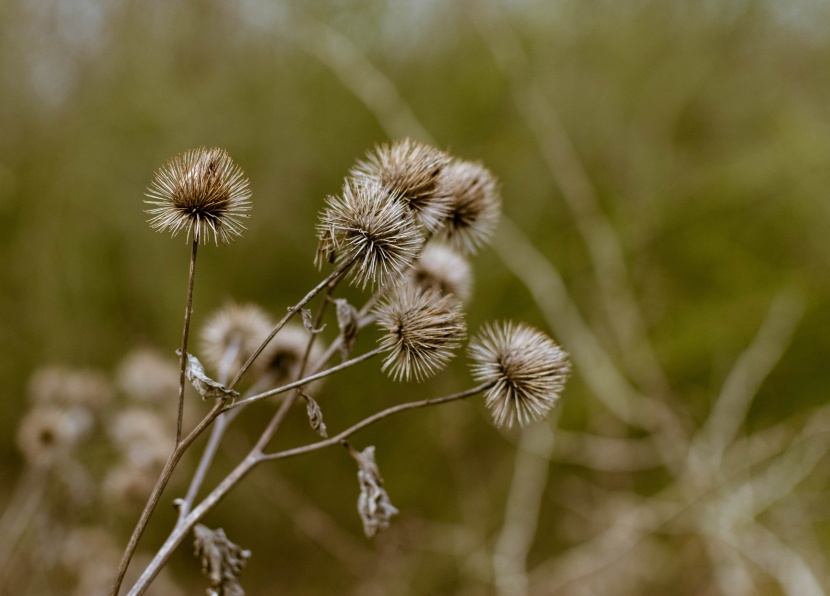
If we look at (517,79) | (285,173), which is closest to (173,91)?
(285,173)

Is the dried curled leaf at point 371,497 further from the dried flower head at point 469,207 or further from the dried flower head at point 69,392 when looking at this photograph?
the dried flower head at point 69,392

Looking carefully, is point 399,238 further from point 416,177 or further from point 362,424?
point 362,424

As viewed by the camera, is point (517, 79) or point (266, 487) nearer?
point (266, 487)

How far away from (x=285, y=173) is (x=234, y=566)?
8.23 feet

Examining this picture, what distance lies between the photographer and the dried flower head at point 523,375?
3.82ft

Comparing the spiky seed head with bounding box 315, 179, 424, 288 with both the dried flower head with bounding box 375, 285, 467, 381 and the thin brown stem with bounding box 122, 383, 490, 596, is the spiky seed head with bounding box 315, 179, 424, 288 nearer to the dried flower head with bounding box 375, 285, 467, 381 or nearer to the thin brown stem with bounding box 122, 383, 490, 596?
the dried flower head with bounding box 375, 285, 467, 381

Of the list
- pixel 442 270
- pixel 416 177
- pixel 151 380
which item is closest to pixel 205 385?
pixel 416 177

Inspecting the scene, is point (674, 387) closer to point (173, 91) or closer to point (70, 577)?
point (70, 577)

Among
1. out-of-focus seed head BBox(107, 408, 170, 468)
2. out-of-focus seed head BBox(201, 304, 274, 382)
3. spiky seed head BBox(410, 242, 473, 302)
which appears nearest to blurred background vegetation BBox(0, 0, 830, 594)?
out-of-focus seed head BBox(107, 408, 170, 468)

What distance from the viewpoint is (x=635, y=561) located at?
128 inches

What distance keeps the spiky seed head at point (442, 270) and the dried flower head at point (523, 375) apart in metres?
0.28

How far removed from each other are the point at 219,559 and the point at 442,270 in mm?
761

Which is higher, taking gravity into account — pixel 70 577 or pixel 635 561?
pixel 70 577

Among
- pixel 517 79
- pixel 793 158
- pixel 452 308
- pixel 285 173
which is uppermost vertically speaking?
pixel 517 79
